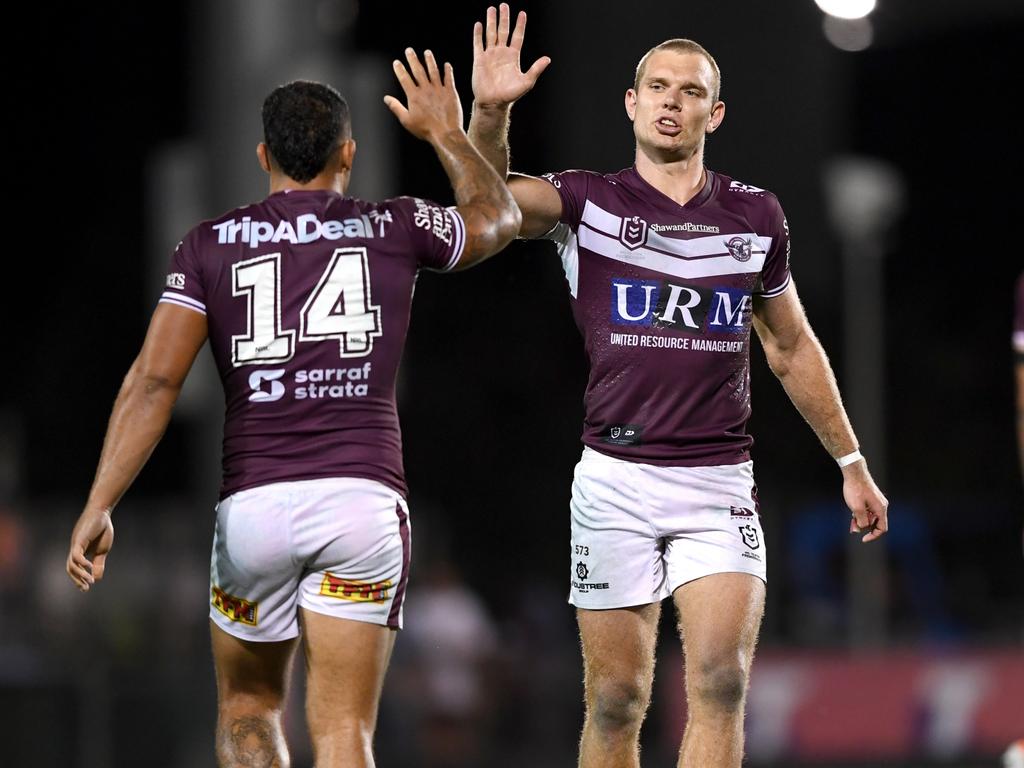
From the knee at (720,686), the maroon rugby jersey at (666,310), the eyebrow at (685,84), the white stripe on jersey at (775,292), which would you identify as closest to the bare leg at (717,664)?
the knee at (720,686)

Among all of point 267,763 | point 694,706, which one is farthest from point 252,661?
point 694,706

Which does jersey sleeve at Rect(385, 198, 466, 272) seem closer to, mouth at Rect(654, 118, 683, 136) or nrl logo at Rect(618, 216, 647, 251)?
nrl logo at Rect(618, 216, 647, 251)

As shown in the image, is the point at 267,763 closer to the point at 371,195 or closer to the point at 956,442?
the point at 371,195

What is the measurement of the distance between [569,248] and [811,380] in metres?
1.03

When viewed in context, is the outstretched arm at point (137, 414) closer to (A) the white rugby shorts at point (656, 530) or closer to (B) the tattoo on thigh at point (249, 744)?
(B) the tattoo on thigh at point (249, 744)

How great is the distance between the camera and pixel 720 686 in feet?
19.2

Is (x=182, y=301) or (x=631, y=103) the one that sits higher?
(x=631, y=103)

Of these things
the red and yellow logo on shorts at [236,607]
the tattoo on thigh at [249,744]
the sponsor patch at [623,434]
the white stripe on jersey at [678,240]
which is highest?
the white stripe on jersey at [678,240]

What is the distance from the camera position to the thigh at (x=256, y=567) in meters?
5.39

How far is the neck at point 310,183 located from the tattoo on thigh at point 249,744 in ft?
5.70

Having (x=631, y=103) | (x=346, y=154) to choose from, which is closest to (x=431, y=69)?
(x=346, y=154)

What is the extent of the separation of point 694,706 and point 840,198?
42.6ft

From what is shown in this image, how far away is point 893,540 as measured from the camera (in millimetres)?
18672

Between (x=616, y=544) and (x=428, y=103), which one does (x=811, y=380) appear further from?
(x=428, y=103)
